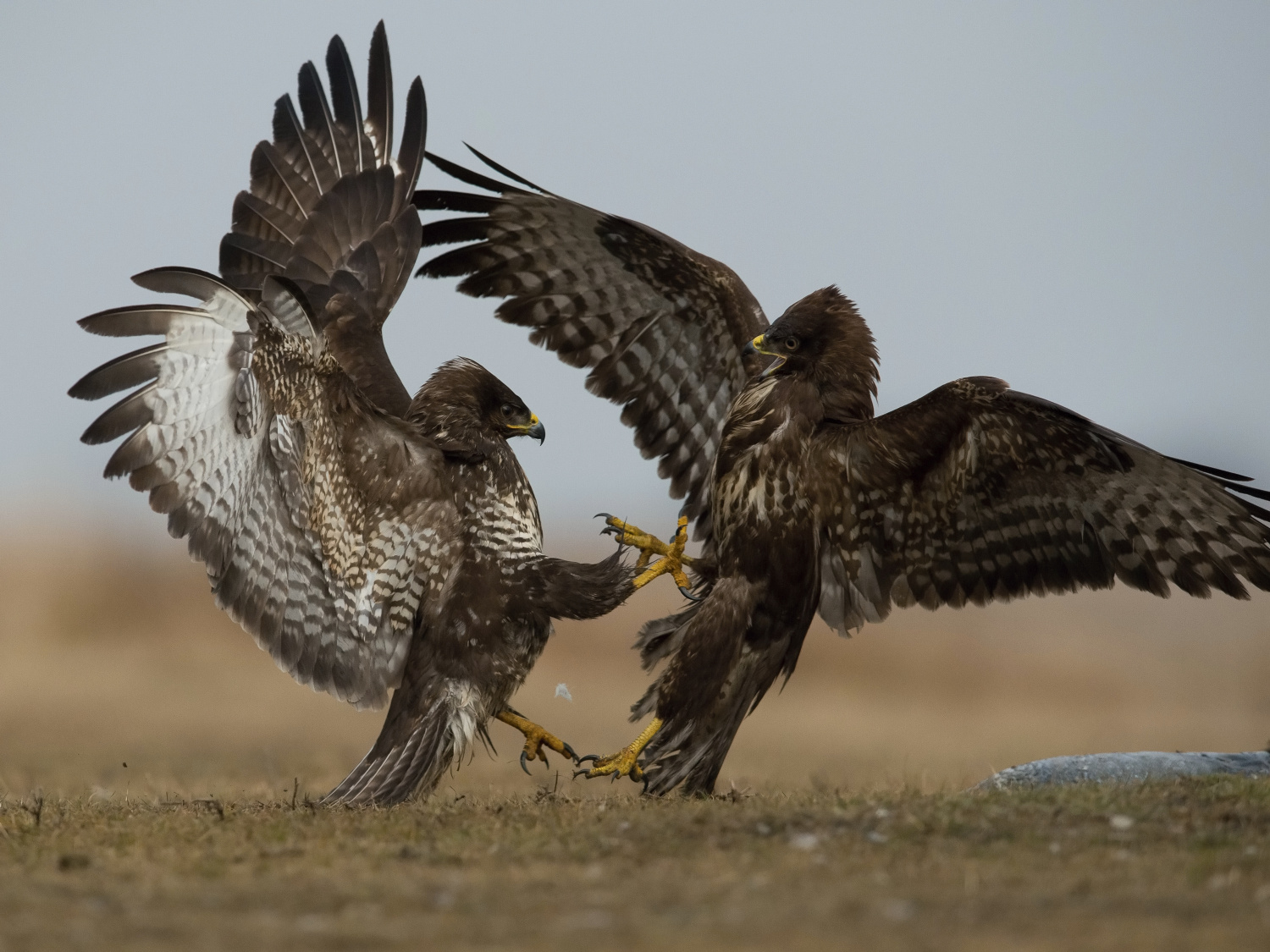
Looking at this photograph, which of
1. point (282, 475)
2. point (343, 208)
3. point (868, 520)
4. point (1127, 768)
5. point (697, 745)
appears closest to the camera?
point (282, 475)

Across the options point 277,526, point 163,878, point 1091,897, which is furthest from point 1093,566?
point 163,878

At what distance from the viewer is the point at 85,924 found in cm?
385

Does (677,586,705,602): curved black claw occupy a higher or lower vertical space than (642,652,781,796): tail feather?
higher

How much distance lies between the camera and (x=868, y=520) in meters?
7.30

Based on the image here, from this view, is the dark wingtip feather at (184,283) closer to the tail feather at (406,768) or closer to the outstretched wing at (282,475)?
the outstretched wing at (282,475)

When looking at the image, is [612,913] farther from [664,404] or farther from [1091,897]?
[664,404]

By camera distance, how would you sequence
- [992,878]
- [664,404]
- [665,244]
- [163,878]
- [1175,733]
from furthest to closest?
[1175,733] → [664,404] → [665,244] → [163,878] → [992,878]

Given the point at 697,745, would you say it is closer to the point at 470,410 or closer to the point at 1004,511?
the point at 1004,511

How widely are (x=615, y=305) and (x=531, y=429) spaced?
959mm

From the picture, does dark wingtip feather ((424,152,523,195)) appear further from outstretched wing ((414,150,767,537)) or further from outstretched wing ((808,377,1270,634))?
outstretched wing ((808,377,1270,634))

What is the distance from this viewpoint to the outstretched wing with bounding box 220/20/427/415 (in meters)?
8.35

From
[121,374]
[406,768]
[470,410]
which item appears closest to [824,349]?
[470,410]

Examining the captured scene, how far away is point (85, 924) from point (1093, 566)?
16.8 feet

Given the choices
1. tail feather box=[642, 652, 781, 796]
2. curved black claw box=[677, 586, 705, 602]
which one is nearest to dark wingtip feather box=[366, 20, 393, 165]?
curved black claw box=[677, 586, 705, 602]
